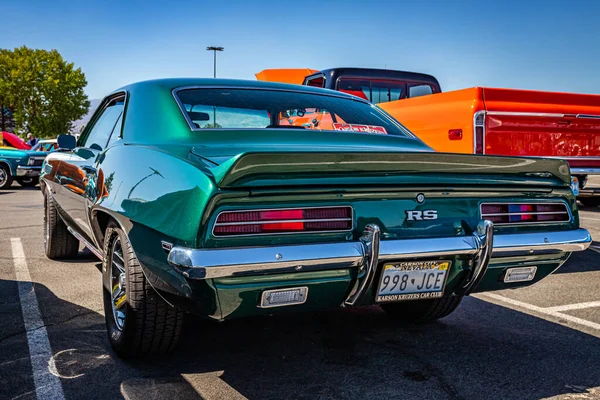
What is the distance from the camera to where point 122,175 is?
3.15m

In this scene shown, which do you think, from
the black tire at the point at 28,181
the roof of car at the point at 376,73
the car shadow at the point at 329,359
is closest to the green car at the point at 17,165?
the black tire at the point at 28,181

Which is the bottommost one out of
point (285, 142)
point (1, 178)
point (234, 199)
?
point (1, 178)

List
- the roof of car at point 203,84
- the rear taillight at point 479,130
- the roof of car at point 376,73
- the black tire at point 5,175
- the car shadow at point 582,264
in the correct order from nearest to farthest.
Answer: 1. the roof of car at point 203,84
2. the car shadow at point 582,264
3. the rear taillight at point 479,130
4. the roof of car at point 376,73
5. the black tire at point 5,175

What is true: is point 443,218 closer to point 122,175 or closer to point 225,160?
point 225,160

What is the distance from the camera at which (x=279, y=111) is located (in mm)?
3648

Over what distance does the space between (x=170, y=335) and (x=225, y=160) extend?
39.4 inches

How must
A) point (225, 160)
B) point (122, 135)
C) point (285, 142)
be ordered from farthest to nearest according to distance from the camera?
point (122, 135) < point (285, 142) < point (225, 160)

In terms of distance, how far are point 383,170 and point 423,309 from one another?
1405mm

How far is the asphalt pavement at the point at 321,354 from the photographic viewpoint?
2799 mm

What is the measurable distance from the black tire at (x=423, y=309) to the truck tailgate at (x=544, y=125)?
2.88 metres

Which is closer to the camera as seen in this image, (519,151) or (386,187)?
(386,187)

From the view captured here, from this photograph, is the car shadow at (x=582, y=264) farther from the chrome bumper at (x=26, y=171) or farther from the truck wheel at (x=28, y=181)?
the truck wheel at (x=28, y=181)

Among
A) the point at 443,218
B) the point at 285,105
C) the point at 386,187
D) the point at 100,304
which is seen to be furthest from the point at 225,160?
the point at 100,304

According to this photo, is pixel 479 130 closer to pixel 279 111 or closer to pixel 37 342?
pixel 279 111
